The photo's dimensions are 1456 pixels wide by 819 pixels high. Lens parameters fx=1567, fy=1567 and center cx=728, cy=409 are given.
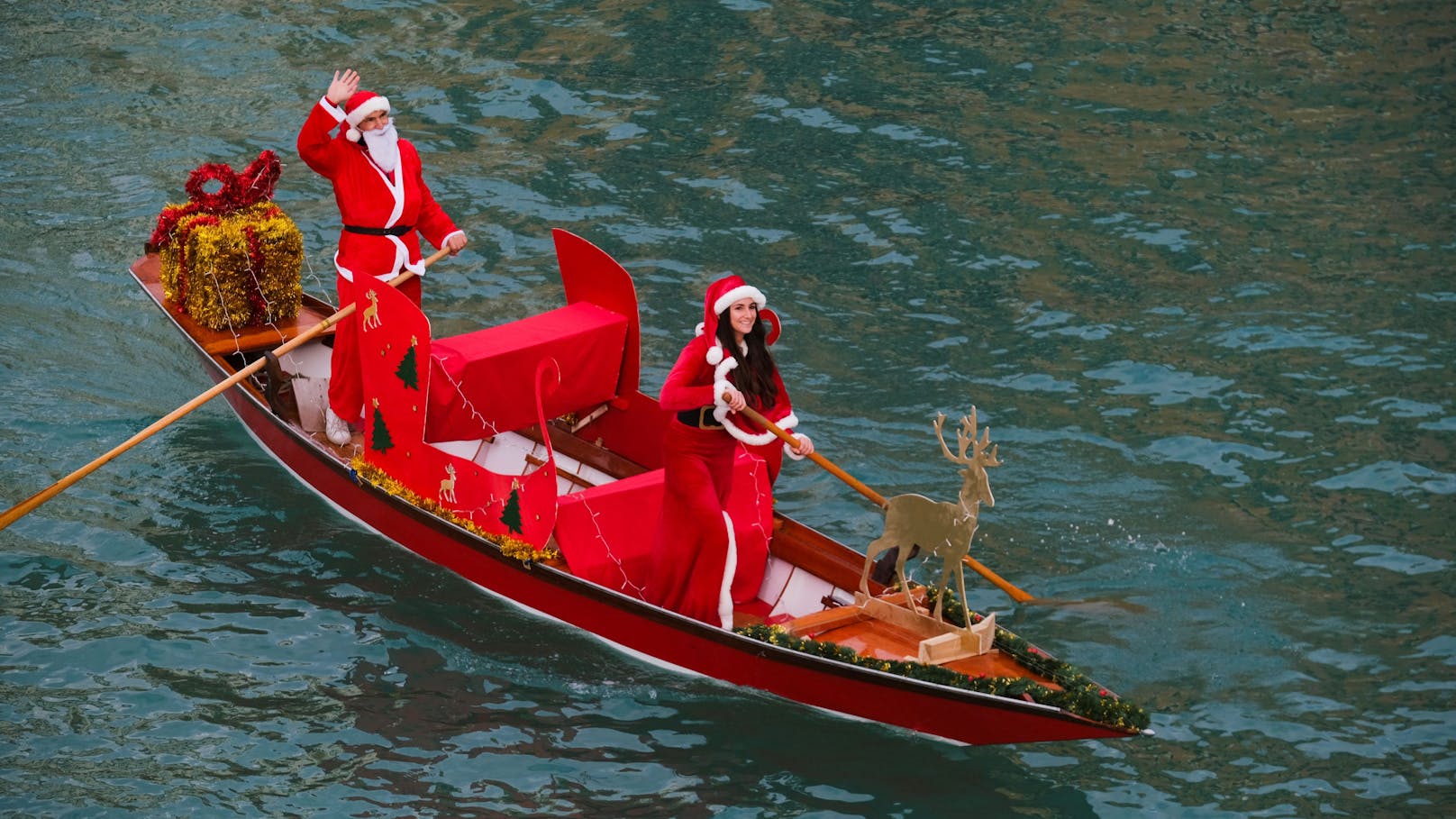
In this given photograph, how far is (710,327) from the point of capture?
8398 mm

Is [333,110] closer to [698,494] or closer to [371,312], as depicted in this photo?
[371,312]

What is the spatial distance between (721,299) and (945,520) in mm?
1663

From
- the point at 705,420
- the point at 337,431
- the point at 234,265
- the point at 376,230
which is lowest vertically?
the point at 337,431

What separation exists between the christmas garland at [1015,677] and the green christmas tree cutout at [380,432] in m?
2.80

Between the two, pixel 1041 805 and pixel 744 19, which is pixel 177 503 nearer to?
pixel 1041 805

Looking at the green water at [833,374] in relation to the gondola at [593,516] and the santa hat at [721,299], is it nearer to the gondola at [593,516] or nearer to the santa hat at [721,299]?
the gondola at [593,516]

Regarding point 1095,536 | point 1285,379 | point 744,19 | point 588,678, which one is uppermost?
point 744,19

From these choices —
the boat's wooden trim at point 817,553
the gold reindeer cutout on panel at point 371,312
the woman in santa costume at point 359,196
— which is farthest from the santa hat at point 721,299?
the woman in santa costume at point 359,196

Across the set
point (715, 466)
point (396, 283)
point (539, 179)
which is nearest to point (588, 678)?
point (715, 466)

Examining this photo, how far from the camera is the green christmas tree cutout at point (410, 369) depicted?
9.53 metres

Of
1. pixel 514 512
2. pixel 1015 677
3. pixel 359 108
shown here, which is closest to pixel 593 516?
pixel 514 512

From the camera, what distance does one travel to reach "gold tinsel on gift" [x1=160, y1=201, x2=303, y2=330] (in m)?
11.0

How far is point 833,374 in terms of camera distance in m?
12.4

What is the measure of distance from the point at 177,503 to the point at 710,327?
455cm
